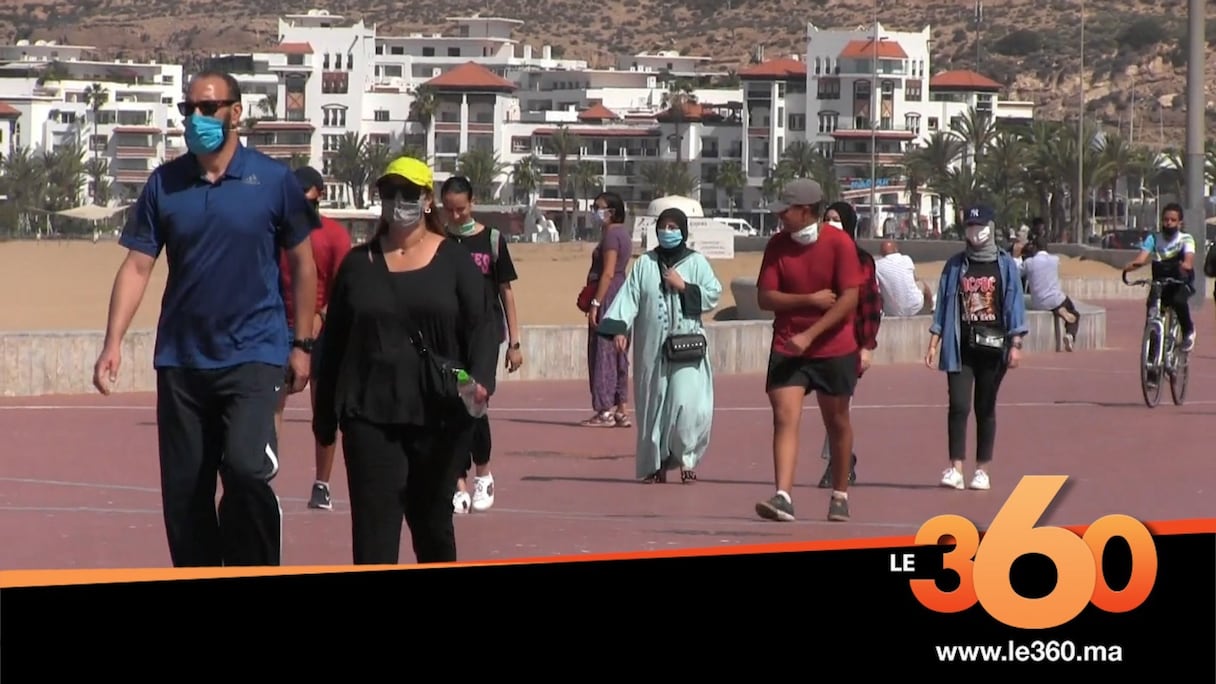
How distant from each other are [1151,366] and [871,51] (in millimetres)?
126781

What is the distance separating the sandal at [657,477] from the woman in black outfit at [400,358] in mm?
5132

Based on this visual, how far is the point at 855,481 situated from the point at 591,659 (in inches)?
252

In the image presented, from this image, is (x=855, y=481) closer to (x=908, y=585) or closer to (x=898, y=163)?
(x=908, y=585)

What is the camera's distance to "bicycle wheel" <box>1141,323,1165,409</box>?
55.9 ft

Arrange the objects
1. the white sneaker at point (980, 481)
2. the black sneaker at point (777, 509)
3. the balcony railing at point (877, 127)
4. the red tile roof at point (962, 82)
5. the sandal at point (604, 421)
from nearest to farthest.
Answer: the black sneaker at point (777, 509) → the white sneaker at point (980, 481) → the sandal at point (604, 421) → the balcony railing at point (877, 127) → the red tile roof at point (962, 82)

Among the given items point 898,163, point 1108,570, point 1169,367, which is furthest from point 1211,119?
point 1108,570

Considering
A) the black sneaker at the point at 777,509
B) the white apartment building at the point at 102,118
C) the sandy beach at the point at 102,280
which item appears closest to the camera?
the black sneaker at the point at 777,509

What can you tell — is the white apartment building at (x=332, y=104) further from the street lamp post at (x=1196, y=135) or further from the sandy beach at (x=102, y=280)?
the street lamp post at (x=1196, y=135)

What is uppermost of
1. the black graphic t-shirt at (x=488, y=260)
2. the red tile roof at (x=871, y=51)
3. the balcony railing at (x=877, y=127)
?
the red tile roof at (x=871, y=51)

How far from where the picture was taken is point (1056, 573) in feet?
22.4

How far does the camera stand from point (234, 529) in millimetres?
7516

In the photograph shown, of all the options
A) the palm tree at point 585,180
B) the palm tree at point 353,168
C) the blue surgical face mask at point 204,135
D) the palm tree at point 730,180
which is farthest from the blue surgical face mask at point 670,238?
the palm tree at point 585,180

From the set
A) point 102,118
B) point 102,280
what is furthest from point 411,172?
point 102,118

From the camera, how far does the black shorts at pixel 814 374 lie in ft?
35.2
